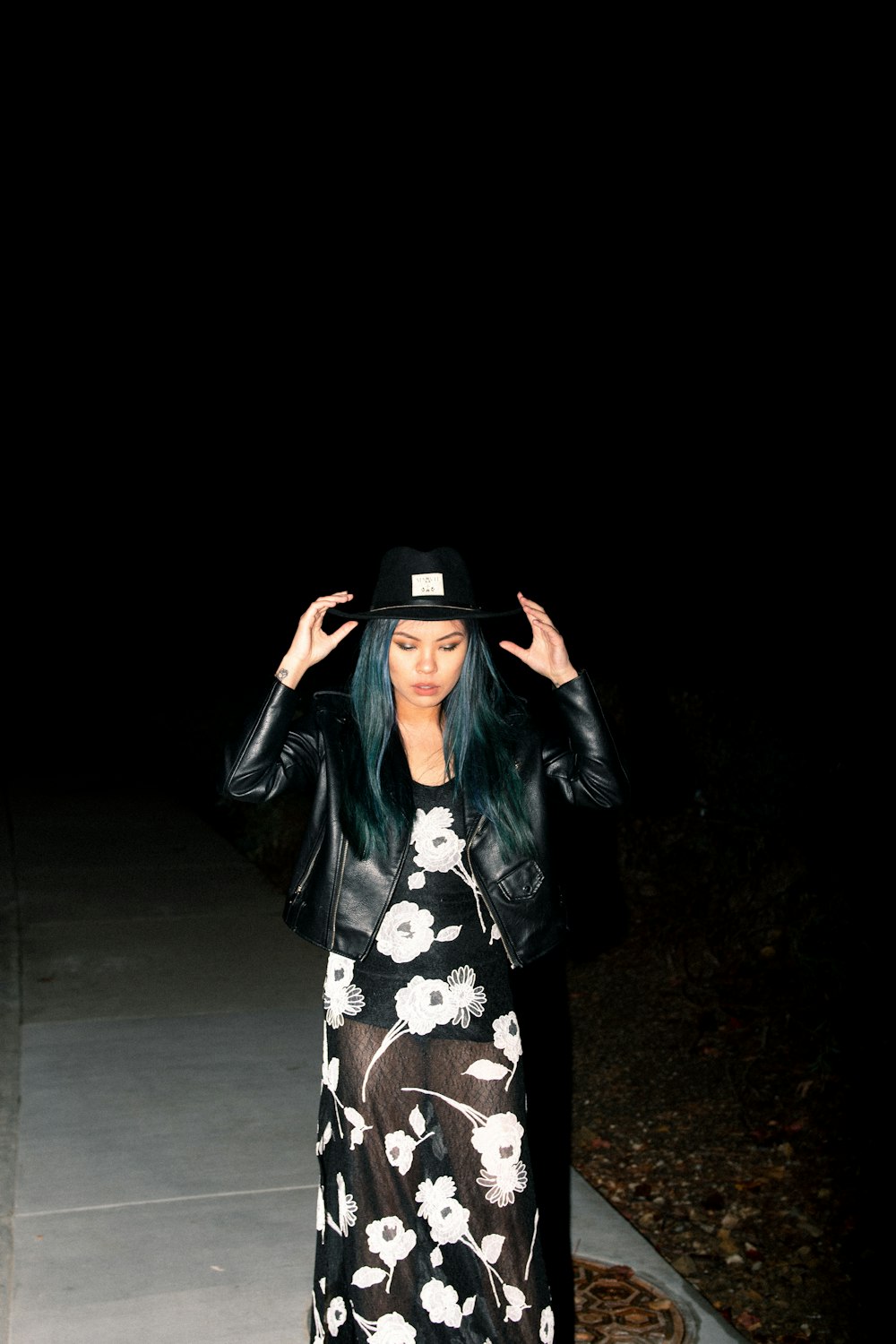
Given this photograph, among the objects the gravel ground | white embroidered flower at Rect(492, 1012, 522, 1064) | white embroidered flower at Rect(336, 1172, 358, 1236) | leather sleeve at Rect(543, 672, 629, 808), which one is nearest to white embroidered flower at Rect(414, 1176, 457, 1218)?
white embroidered flower at Rect(336, 1172, 358, 1236)

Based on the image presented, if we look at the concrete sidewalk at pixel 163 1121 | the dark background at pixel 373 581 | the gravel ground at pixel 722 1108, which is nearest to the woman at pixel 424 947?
the concrete sidewalk at pixel 163 1121

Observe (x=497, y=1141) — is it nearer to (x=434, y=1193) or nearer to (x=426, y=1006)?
(x=434, y=1193)

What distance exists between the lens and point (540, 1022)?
5988mm

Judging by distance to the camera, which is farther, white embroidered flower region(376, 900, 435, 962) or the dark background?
the dark background

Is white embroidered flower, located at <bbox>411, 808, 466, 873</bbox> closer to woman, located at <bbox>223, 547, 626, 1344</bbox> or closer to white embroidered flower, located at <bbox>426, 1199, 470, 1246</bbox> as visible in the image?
woman, located at <bbox>223, 547, 626, 1344</bbox>

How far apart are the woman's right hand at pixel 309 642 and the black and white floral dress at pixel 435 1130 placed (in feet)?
1.41

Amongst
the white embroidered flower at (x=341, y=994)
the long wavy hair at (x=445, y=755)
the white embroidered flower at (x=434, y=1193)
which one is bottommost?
the white embroidered flower at (x=434, y=1193)

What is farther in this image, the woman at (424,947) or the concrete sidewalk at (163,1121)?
the concrete sidewalk at (163,1121)

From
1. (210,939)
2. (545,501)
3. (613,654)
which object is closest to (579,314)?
(545,501)

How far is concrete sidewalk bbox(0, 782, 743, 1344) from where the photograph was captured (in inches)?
151

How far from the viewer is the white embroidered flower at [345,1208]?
293 centimetres

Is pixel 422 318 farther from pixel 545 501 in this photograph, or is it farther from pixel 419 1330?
pixel 419 1330

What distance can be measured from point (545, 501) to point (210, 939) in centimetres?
819

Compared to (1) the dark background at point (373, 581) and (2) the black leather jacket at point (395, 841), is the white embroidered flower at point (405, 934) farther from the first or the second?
(1) the dark background at point (373, 581)
